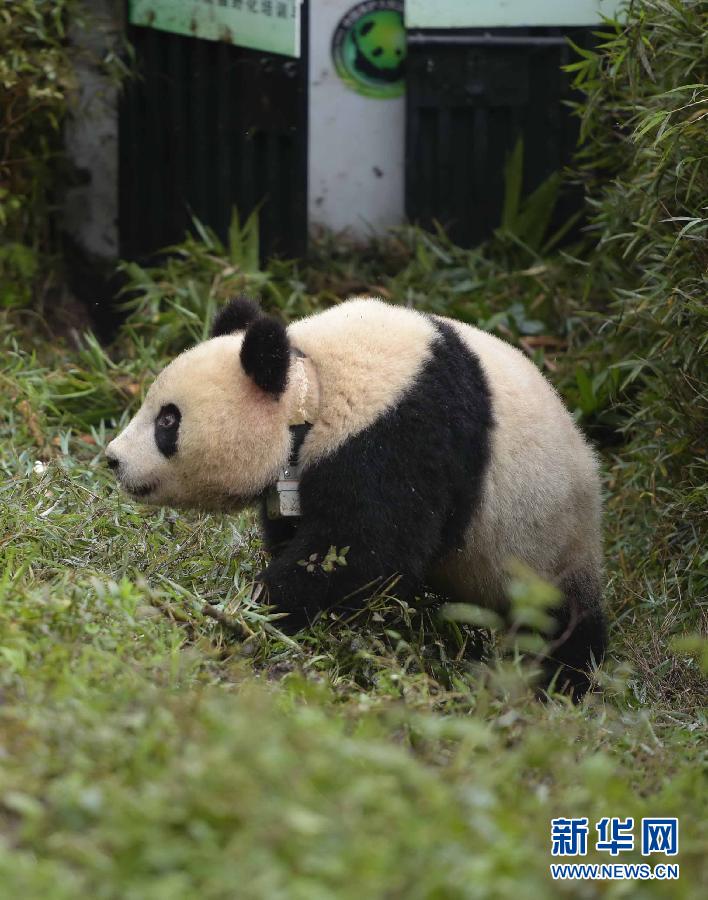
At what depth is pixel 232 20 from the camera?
734 cm

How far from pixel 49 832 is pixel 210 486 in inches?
77.2

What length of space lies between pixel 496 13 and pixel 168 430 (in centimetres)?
441

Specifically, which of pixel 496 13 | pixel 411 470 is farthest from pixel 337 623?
pixel 496 13

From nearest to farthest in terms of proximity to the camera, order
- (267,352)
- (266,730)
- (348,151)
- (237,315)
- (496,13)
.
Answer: (266,730), (267,352), (237,315), (496,13), (348,151)

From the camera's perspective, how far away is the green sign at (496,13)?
291 inches

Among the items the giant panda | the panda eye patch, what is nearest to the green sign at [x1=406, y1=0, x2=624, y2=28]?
the giant panda

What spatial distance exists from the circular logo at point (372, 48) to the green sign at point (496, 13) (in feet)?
0.86

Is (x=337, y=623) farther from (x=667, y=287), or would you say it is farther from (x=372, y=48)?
(x=372, y=48)

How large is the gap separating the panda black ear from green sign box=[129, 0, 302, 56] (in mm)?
2999


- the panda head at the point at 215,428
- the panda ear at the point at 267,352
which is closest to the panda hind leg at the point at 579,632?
the panda head at the point at 215,428

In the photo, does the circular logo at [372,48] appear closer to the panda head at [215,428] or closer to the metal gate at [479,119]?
the metal gate at [479,119]

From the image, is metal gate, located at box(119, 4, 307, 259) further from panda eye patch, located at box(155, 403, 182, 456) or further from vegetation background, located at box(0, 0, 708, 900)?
panda eye patch, located at box(155, 403, 182, 456)

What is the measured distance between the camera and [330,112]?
321 inches

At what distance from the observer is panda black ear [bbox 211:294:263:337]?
4.57 meters
